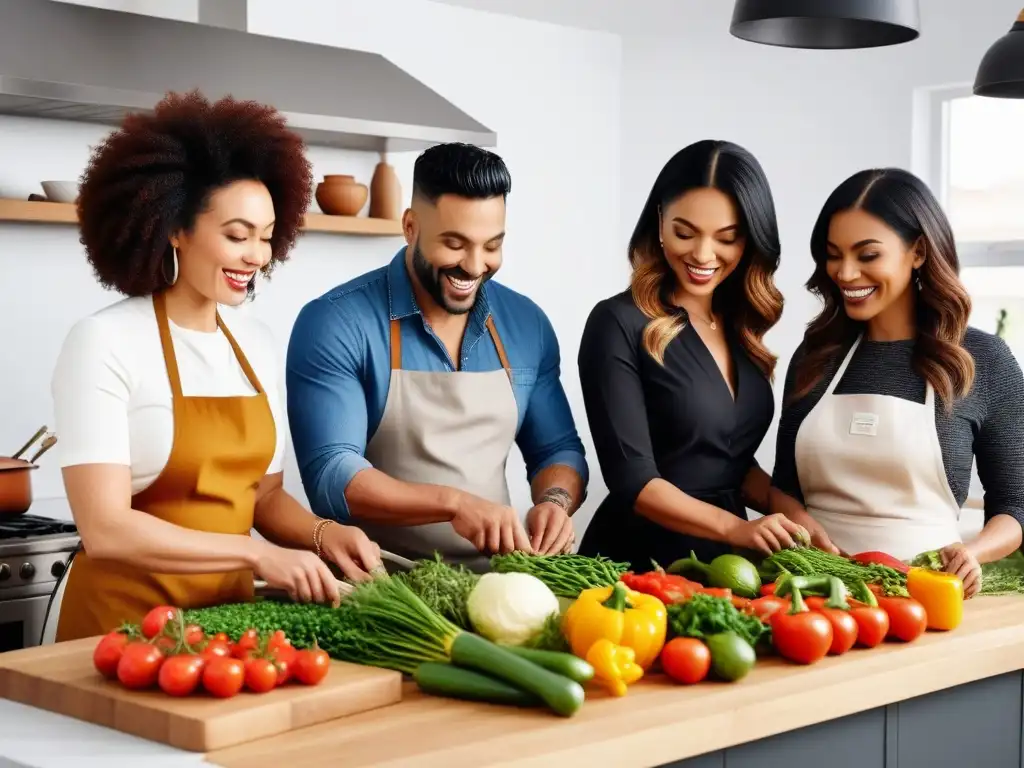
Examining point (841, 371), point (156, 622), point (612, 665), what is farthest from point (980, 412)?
point (156, 622)

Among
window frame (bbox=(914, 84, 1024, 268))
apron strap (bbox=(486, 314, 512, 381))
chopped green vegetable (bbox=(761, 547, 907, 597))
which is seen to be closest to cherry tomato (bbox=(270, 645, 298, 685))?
chopped green vegetable (bbox=(761, 547, 907, 597))

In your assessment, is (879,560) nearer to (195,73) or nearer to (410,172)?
(195,73)

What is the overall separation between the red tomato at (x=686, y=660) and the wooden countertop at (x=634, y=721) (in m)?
0.02

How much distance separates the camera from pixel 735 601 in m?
2.04

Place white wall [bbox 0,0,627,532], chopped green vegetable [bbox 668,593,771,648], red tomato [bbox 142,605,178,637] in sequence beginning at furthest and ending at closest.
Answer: white wall [bbox 0,0,627,532] < chopped green vegetable [bbox 668,593,771,648] < red tomato [bbox 142,605,178,637]

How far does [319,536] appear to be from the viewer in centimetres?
229

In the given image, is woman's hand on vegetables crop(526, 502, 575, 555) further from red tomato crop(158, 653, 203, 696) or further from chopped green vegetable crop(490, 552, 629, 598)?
red tomato crop(158, 653, 203, 696)

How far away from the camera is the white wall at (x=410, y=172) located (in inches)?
171

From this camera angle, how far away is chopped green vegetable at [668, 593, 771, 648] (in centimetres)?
187

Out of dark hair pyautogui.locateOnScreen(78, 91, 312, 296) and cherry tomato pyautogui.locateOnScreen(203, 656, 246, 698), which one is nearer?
cherry tomato pyautogui.locateOnScreen(203, 656, 246, 698)

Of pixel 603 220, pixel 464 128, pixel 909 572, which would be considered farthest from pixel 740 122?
pixel 909 572

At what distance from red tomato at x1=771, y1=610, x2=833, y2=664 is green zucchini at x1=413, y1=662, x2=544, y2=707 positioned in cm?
43

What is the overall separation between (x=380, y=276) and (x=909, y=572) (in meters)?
1.16

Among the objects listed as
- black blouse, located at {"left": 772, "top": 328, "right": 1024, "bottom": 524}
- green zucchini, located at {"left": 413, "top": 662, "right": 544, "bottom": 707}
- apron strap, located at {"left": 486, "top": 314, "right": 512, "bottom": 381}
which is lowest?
green zucchini, located at {"left": 413, "top": 662, "right": 544, "bottom": 707}
